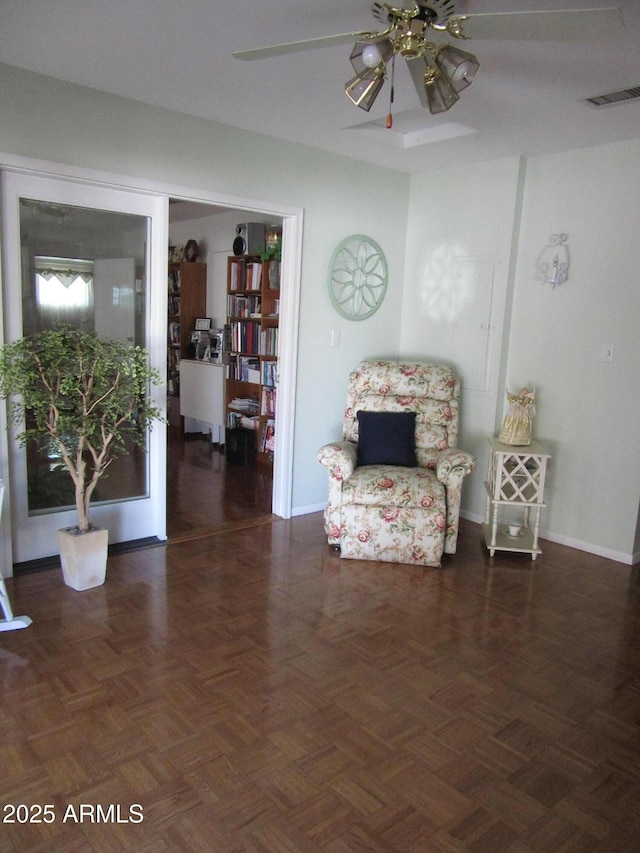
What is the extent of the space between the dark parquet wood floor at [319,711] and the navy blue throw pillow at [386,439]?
73 centimetres

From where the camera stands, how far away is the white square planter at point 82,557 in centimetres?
301

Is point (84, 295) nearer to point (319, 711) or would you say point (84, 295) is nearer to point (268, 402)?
point (319, 711)

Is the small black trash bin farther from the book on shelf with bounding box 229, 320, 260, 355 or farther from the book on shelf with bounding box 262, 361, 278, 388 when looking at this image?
the book on shelf with bounding box 229, 320, 260, 355

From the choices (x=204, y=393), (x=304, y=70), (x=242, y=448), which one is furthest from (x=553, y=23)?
(x=204, y=393)

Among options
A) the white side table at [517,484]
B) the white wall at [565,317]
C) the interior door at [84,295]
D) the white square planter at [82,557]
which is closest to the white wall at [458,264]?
the white wall at [565,317]

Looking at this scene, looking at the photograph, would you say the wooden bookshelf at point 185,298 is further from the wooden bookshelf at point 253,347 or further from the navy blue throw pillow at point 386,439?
the navy blue throw pillow at point 386,439

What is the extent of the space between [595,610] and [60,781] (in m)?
2.45

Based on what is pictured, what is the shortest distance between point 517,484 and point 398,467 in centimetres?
78

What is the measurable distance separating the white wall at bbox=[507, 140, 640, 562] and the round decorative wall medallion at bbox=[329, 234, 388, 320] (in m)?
0.97

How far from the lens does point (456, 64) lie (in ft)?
6.28

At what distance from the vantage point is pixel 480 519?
4387 millimetres

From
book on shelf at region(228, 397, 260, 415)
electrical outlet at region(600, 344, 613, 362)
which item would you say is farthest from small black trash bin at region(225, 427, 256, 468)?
electrical outlet at region(600, 344, 613, 362)

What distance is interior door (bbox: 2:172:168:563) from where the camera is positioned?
3070 mm

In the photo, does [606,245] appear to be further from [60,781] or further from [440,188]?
[60,781]
